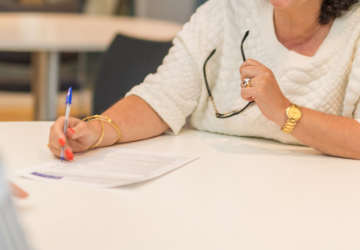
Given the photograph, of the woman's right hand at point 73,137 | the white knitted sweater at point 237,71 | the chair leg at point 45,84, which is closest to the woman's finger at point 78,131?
the woman's right hand at point 73,137

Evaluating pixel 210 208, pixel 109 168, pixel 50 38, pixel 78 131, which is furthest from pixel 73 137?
pixel 50 38

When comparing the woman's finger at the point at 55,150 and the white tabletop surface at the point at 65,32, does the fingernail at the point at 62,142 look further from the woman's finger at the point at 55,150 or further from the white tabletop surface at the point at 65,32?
the white tabletop surface at the point at 65,32

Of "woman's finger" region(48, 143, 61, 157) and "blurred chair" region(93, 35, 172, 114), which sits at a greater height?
"blurred chair" region(93, 35, 172, 114)

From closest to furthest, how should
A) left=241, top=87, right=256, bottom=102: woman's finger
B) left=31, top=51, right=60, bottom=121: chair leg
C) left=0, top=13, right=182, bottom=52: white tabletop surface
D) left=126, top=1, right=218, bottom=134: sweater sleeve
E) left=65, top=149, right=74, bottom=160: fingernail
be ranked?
left=65, top=149, right=74, bottom=160: fingernail
left=241, top=87, right=256, bottom=102: woman's finger
left=126, top=1, right=218, bottom=134: sweater sleeve
left=0, top=13, right=182, bottom=52: white tabletop surface
left=31, top=51, right=60, bottom=121: chair leg

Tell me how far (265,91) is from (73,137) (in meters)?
0.43

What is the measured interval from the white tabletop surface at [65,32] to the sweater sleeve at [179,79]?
2.83 ft

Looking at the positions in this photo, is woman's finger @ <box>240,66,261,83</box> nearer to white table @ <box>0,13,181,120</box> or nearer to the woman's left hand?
the woman's left hand

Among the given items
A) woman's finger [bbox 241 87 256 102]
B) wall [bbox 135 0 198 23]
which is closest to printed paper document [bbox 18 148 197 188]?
woman's finger [bbox 241 87 256 102]

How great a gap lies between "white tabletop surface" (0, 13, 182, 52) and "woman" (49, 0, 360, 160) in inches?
35.0

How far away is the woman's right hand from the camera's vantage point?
0.88m

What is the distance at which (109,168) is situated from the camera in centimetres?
84

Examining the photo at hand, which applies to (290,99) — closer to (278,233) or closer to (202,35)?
(202,35)

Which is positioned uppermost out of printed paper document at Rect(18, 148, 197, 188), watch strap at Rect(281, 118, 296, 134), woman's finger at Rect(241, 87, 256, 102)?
woman's finger at Rect(241, 87, 256, 102)

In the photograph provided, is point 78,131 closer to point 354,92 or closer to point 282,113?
point 282,113
